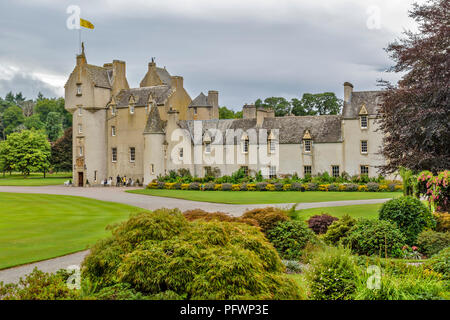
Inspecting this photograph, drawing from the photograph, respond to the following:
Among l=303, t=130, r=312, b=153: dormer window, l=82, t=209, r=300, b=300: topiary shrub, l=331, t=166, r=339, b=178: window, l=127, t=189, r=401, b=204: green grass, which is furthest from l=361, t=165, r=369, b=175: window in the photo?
l=82, t=209, r=300, b=300: topiary shrub

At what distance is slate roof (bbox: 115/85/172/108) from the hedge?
1443 cm

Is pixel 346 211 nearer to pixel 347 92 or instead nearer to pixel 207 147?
pixel 347 92

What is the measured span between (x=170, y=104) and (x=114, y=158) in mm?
12060

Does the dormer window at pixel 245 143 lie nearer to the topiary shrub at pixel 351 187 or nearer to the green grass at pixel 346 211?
the topiary shrub at pixel 351 187

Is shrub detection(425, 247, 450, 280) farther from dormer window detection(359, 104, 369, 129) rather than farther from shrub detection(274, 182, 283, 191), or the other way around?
dormer window detection(359, 104, 369, 129)

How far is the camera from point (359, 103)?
4984 centimetres


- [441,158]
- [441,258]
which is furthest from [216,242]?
[441,158]

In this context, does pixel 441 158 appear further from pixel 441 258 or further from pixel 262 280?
pixel 262 280

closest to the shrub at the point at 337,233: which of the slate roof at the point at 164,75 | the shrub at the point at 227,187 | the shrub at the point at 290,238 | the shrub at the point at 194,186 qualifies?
the shrub at the point at 290,238

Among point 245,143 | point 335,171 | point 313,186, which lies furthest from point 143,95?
point 313,186

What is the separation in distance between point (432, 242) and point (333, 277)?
7.22 m

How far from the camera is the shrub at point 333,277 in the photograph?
7.86m

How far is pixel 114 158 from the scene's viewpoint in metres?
62.8

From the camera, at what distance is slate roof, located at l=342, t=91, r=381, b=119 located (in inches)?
1935
